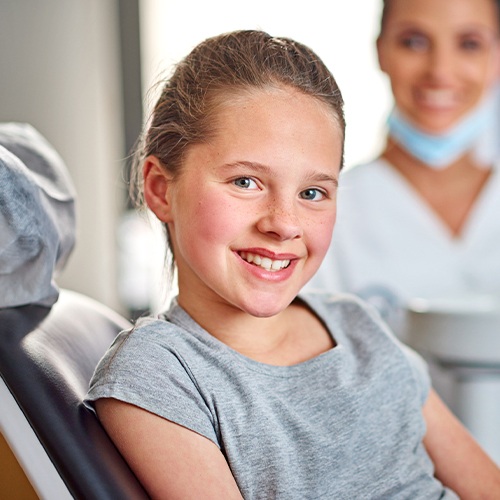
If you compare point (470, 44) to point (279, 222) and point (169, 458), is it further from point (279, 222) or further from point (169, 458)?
point (169, 458)

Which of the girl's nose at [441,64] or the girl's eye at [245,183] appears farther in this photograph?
the girl's nose at [441,64]

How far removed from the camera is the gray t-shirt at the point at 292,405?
0.91m

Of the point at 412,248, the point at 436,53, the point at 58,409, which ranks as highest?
the point at 436,53

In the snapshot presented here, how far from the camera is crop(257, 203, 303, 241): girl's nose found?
0.94 m

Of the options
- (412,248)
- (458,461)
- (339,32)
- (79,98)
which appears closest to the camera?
(458,461)

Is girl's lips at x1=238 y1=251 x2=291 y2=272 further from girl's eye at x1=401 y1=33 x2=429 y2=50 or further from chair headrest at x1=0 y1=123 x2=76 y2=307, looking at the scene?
girl's eye at x1=401 y1=33 x2=429 y2=50

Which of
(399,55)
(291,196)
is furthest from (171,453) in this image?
(399,55)

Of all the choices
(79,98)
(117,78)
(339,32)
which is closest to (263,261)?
(79,98)

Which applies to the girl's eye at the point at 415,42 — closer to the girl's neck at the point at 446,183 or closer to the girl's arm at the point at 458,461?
the girl's neck at the point at 446,183

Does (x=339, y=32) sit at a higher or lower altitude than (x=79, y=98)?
higher

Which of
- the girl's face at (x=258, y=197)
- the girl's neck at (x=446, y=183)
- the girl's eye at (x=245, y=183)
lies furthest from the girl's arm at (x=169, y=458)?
the girl's neck at (x=446, y=183)

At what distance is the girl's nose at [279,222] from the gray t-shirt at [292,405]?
0.15m

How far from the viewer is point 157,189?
104cm

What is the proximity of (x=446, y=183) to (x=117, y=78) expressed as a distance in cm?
173
